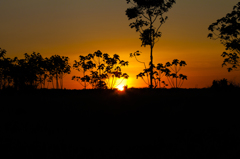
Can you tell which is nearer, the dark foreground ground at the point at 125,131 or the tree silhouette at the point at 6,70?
the dark foreground ground at the point at 125,131

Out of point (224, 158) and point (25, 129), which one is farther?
point (25, 129)

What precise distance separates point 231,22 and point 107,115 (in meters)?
26.3

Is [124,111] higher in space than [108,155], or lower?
higher

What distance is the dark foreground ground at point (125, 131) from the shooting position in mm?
9258

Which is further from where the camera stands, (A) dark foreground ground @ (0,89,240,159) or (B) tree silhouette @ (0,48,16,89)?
(B) tree silhouette @ (0,48,16,89)

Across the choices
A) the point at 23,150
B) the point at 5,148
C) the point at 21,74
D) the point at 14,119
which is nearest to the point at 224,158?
the point at 23,150

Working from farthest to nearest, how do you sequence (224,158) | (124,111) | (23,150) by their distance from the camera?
(124,111) < (23,150) < (224,158)

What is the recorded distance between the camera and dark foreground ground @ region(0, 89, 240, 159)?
9.26 m

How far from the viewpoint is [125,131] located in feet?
38.8

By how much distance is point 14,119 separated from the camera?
1470cm

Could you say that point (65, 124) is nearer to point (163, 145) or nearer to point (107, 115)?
point (107, 115)

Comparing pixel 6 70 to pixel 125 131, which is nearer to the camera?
pixel 125 131

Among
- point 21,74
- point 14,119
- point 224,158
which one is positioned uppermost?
point 21,74

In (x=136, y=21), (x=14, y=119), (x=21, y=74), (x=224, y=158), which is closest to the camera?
(x=224, y=158)
